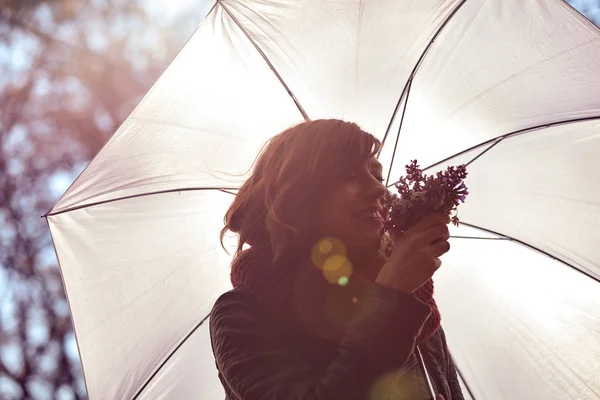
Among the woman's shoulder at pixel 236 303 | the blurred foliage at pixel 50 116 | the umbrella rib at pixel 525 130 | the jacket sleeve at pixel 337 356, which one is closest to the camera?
the jacket sleeve at pixel 337 356

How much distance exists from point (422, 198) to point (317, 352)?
1.56 feet

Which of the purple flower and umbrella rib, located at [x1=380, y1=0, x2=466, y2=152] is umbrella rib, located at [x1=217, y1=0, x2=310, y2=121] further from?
the purple flower

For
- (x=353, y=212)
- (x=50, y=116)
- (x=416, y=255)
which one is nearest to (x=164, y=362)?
(x=353, y=212)

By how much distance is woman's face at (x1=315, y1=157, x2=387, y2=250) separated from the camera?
138 cm

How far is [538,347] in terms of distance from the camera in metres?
2.08

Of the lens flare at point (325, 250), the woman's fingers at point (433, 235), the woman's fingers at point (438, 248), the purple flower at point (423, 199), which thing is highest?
the purple flower at point (423, 199)

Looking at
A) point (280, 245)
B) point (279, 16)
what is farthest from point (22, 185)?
point (280, 245)

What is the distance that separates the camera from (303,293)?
140 centimetres

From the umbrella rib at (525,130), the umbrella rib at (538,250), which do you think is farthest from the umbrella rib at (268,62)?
the umbrella rib at (538,250)

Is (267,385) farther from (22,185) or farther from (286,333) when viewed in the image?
(22,185)

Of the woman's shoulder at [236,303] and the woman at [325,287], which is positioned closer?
the woman at [325,287]

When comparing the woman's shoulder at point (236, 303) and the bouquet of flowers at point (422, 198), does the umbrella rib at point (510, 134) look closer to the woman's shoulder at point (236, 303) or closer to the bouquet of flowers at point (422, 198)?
the bouquet of flowers at point (422, 198)

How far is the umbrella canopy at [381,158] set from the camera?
199cm

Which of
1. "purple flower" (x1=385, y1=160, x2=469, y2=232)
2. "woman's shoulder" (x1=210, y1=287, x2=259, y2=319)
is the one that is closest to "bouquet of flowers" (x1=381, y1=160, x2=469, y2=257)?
"purple flower" (x1=385, y1=160, x2=469, y2=232)
